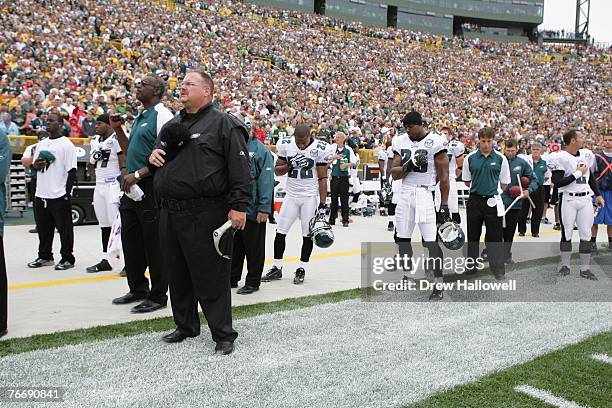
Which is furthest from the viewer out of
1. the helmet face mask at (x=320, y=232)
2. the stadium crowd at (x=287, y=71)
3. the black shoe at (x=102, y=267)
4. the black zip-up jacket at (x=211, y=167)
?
Result: the stadium crowd at (x=287, y=71)

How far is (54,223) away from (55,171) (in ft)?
2.26

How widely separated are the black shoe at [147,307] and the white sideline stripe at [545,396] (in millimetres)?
3254

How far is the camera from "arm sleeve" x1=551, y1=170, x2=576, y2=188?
7.41m

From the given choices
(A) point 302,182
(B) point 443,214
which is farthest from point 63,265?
(B) point 443,214

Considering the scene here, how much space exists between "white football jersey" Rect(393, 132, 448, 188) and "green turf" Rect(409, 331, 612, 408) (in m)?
2.39

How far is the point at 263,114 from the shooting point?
1925cm

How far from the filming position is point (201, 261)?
4297 millimetres

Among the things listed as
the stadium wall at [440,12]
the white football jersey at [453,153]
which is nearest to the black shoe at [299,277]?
the white football jersey at [453,153]

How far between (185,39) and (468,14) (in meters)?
44.1

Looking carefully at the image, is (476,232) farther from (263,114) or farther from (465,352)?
(263,114)

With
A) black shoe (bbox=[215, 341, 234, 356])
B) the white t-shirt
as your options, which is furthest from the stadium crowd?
black shoe (bbox=[215, 341, 234, 356])

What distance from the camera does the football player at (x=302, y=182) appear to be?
6855 millimetres

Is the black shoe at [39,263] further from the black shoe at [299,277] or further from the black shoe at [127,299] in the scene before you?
the black shoe at [299,277]

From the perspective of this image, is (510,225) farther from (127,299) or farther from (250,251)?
(127,299)
